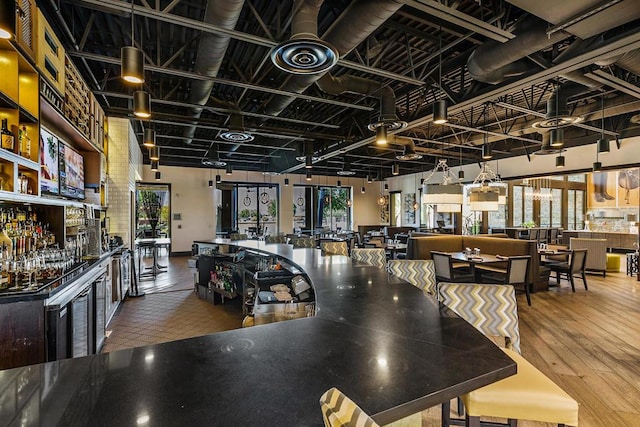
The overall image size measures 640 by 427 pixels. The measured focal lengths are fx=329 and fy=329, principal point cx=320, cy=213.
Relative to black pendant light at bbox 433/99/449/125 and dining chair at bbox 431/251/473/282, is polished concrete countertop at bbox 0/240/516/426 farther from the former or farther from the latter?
dining chair at bbox 431/251/473/282

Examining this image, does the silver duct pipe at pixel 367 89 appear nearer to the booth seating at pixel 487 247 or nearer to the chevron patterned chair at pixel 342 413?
the booth seating at pixel 487 247

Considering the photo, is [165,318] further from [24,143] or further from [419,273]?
[419,273]

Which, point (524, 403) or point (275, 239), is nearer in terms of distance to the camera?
point (524, 403)

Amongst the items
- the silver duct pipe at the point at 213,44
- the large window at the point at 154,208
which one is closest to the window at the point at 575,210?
the silver duct pipe at the point at 213,44

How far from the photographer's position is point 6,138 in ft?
8.06

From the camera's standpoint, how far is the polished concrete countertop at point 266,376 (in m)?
0.81

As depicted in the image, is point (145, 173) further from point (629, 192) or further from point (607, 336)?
point (629, 192)

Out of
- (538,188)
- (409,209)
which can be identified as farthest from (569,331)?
(409,209)

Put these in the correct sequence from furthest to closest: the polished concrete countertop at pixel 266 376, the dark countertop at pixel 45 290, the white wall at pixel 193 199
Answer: the white wall at pixel 193 199 < the dark countertop at pixel 45 290 < the polished concrete countertop at pixel 266 376

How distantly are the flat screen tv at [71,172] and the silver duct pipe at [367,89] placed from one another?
3.45m

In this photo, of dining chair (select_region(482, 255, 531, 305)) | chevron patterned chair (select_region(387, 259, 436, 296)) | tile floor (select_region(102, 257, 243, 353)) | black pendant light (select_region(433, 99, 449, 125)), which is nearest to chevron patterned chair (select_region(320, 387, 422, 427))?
chevron patterned chair (select_region(387, 259, 436, 296))

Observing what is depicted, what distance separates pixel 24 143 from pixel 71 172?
5.28 feet

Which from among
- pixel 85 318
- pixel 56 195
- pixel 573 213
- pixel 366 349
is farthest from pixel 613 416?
pixel 573 213

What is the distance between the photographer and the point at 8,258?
262 centimetres
